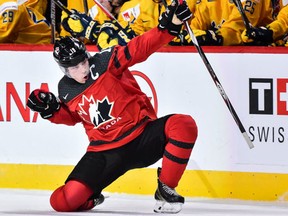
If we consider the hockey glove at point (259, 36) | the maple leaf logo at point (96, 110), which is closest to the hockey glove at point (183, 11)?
the maple leaf logo at point (96, 110)

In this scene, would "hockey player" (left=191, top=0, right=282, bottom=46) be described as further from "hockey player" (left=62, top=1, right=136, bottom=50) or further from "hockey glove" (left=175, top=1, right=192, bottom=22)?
"hockey glove" (left=175, top=1, right=192, bottom=22)

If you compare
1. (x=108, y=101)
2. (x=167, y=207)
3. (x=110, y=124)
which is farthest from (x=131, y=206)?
(x=108, y=101)

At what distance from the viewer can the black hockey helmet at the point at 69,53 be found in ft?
19.9

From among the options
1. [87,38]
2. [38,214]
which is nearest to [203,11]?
[87,38]

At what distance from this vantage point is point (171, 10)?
5.75m

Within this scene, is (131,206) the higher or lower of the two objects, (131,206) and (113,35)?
the lower

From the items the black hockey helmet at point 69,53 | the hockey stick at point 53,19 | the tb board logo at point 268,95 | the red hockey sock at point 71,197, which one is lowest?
the red hockey sock at point 71,197

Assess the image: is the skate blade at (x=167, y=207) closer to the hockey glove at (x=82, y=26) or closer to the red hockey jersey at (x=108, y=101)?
the red hockey jersey at (x=108, y=101)

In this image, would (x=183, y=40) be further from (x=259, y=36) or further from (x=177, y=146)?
(x=177, y=146)

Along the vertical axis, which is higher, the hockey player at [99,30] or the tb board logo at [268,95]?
the hockey player at [99,30]

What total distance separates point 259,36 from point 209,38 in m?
0.29

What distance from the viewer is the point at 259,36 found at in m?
6.76

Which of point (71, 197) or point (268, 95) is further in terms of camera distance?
point (268, 95)

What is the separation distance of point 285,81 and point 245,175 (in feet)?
1.88
